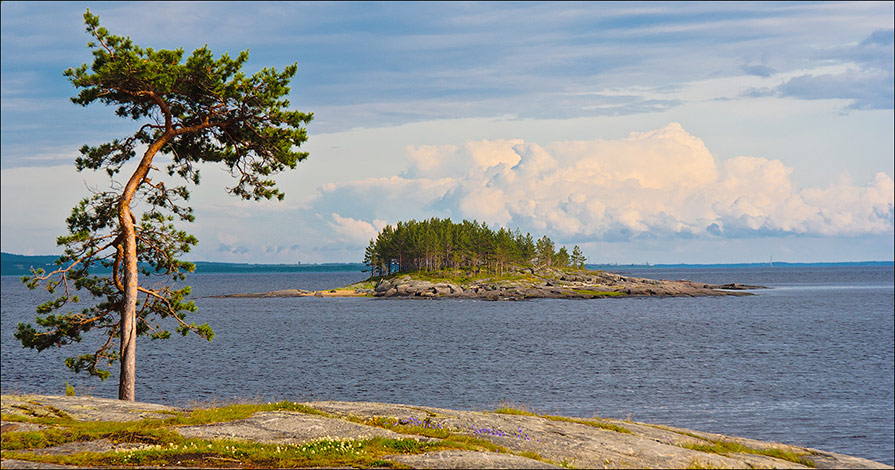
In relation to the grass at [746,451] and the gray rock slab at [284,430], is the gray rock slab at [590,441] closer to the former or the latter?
the grass at [746,451]

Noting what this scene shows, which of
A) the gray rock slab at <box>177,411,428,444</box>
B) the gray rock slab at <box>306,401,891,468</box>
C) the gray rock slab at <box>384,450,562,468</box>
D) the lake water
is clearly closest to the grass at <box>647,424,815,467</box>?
the gray rock slab at <box>306,401,891,468</box>

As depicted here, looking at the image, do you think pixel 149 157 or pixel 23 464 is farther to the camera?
pixel 149 157

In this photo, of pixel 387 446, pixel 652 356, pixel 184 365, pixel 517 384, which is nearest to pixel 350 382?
pixel 517 384

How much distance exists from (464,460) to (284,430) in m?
6.26

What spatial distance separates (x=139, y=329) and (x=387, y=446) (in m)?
21.9

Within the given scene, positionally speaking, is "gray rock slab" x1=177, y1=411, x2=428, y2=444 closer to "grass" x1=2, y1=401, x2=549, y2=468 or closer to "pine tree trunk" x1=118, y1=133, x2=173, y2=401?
"grass" x1=2, y1=401, x2=549, y2=468

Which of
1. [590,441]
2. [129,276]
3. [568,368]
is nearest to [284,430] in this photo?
[590,441]

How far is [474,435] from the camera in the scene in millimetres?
19625

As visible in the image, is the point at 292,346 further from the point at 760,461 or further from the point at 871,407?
the point at 760,461

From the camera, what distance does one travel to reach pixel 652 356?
79625 millimetres

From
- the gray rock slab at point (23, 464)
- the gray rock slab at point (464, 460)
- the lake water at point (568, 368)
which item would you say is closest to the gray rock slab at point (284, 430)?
the gray rock slab at point (464, 460)

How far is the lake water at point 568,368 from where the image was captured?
48625mm

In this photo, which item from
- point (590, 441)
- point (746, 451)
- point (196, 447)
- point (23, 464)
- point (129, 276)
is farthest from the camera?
A: point (129, 276)

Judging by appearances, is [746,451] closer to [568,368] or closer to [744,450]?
[744,450]
